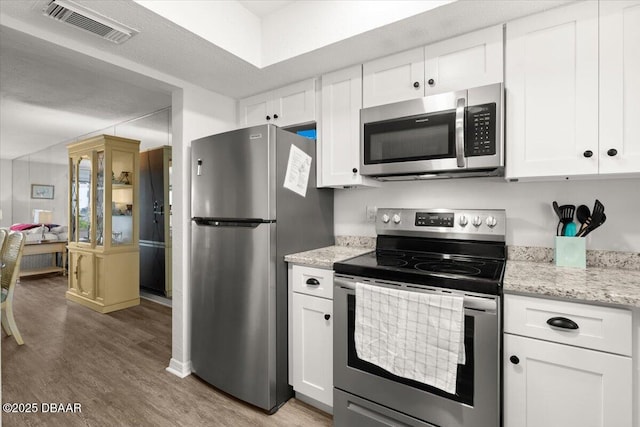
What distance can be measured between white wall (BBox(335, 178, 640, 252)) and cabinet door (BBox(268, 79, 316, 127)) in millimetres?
723

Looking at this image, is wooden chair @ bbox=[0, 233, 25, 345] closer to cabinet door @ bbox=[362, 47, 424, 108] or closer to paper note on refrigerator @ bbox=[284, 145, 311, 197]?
paper note on refrigerator @ bbox=[284, 145, 311, 197]

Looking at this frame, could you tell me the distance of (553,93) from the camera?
5.14 ft

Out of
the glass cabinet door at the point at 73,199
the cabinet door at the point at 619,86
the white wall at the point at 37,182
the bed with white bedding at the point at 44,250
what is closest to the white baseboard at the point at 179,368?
the cabinet door at the point at 619,86

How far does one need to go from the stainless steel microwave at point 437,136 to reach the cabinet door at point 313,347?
910 mm

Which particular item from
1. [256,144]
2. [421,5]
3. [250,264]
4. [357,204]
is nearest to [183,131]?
[256,144]

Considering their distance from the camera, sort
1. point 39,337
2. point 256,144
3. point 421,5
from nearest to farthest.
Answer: point 421,5
point 256,144
point 39,337

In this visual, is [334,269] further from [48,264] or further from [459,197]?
[48,264]

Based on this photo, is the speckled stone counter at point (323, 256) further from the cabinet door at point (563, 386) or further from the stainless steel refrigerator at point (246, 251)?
the cabinet door at point (563, 386)

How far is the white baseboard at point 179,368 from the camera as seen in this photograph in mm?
2357

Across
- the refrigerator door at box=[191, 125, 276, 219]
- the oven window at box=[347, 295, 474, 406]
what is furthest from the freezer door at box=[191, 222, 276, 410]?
the oven window at box=[347, 295, 474, 406]

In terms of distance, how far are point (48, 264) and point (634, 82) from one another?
818 centimetres

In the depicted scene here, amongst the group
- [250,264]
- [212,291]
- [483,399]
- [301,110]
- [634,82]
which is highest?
[301,110]

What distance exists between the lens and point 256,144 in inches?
76.8

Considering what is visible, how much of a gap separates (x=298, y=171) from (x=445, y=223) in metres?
1.01
